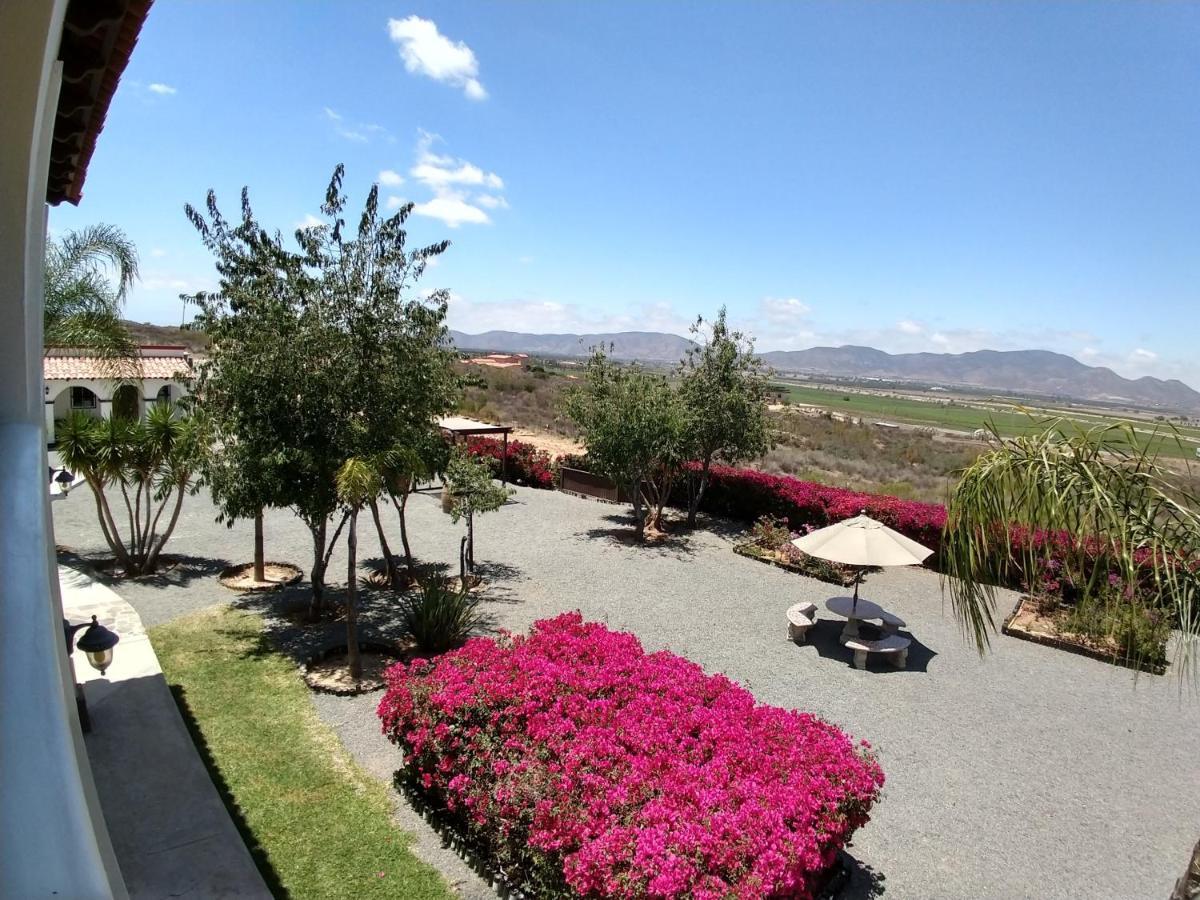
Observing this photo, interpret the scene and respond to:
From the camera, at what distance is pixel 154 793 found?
590 centimetres

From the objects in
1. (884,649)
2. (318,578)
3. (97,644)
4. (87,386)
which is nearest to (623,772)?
(97,644)

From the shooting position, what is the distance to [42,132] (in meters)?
2.73

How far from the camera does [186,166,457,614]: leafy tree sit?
818 cm

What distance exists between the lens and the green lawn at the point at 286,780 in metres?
5.16

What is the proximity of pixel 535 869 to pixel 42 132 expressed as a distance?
5157 millimetres

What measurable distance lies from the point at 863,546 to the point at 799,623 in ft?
5.09

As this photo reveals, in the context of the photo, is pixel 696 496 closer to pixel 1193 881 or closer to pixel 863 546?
pixel 863 546

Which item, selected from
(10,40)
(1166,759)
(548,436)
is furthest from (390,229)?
(548,436)

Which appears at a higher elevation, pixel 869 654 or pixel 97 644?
pixel 97 644

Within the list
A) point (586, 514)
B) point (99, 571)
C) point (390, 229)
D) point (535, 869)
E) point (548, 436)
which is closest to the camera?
point (535, 869)

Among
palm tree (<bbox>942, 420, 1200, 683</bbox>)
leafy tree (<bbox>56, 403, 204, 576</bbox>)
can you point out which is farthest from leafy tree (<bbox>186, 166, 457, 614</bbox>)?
palm tree (<bbox>942, 420, 1200, 683</bbox>)

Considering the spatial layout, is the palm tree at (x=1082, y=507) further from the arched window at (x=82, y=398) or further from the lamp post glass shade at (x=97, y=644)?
the arched window at (x=82, y=398)

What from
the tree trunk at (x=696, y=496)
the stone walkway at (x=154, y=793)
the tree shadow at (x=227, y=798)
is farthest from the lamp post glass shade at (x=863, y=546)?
the stone walkway at (x=154, y=793)

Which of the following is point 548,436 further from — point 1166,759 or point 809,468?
point 1166,759
